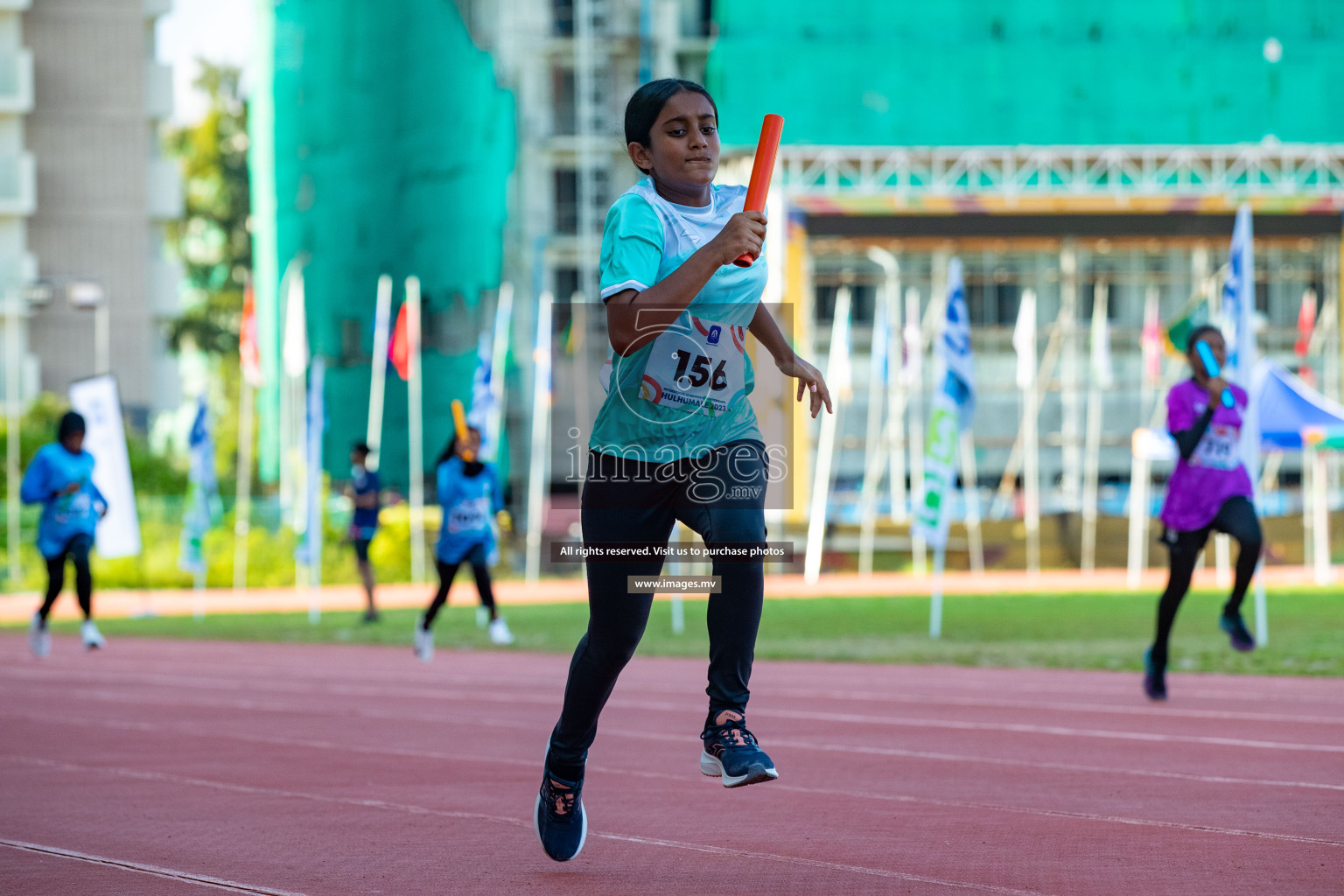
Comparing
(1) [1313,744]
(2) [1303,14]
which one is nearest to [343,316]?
(2) [1303,14]

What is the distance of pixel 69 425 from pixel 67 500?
26.1 inches

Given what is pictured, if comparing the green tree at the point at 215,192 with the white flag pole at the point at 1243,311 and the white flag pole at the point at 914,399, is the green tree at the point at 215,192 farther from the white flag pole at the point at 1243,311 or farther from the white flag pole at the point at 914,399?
the white flag pole at the point at 1243,311

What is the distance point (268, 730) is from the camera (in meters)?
9.41

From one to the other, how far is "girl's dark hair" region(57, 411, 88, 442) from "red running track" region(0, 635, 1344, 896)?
2.99 meters

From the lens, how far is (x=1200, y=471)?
1001 centimetres

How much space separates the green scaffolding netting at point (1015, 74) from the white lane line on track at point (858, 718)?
1205 inches

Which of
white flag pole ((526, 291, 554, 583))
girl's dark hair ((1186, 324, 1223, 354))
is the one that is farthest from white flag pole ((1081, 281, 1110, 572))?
girl's dark hair ((1186, 324, 1223, 354))

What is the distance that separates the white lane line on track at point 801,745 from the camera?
6754 millimetres

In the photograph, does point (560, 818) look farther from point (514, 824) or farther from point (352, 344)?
point (352, 344)

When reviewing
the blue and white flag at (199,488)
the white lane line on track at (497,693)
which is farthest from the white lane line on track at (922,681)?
the blue and white flag at (199,488)

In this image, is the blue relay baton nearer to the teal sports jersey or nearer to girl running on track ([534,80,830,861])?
girl running on track ([534,80,830,861])

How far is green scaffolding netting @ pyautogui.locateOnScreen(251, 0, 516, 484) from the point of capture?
1874 inches

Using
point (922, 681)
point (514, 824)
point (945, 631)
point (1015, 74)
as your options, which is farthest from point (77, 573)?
point (1015, 74)

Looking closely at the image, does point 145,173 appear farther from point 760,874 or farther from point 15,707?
point 760,874
